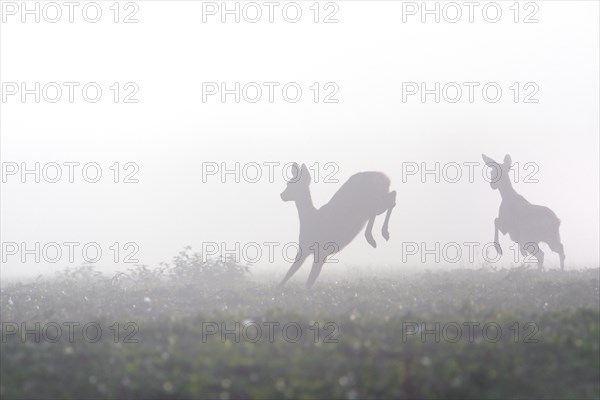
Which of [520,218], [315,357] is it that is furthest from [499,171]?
[315,357]

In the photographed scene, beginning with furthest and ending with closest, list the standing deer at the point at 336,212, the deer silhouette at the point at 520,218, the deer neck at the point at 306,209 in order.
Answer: the deer silhouette at the point at 520,218 → the deer neck at the point at 306,209 → the standing deer at the point at 336,212

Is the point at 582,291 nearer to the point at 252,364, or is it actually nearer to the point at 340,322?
the point at 340,322

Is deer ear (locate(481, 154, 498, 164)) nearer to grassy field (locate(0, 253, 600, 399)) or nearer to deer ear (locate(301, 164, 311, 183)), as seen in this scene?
deer ear (locate(301, 164, 311, 183))

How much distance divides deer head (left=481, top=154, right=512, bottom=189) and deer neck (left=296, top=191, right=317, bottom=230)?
26.9ft

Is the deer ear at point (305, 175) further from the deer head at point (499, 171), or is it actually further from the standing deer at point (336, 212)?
the deer head at point (499, 171)

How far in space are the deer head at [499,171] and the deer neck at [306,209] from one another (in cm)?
821

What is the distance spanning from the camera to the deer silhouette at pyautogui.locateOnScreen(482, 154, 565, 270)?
26.4m

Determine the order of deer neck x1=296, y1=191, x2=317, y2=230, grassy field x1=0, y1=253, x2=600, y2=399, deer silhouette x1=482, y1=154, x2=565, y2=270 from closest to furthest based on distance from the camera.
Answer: grassy field x1=0, y1=253, x2=600, y2=399, deer neck x1=296, y1=191, x2=317, y2=230, deer silhouette x1=482, y1=154, x2=565, y2=270

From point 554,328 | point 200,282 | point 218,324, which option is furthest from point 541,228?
point 218,324

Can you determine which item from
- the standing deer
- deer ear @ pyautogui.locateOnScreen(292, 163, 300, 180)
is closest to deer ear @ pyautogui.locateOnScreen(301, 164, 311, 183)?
the standing deer

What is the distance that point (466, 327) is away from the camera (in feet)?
34.7

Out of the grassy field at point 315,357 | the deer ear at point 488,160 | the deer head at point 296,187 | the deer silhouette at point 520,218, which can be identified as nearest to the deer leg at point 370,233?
the deer head at point 296,187

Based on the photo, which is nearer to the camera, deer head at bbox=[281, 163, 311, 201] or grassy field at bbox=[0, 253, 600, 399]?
grassy field at bbox=[0, 253, 600, 399]

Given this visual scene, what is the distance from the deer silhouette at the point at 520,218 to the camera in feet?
86.6
